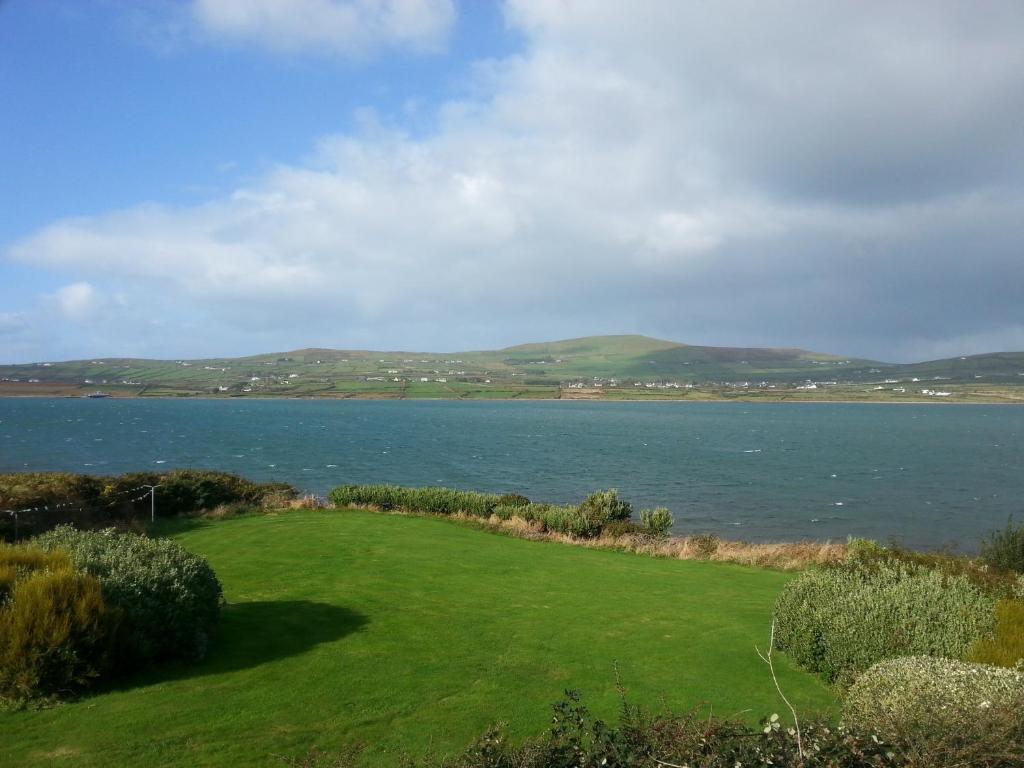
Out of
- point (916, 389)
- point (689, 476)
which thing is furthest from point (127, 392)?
point (916, 389)

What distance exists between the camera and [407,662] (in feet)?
26.7

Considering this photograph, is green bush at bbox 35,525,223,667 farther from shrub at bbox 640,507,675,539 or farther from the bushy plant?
shrub at bbox 640,507,675,539

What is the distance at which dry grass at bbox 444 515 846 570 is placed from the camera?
759 inches

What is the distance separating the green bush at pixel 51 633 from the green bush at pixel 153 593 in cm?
30

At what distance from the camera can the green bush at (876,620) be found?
7.96 metres

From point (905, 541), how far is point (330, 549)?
3090 cm

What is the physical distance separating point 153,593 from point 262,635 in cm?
160

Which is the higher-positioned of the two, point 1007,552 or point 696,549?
point 1007,552

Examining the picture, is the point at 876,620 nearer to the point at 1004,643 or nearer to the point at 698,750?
the point at 1004,643

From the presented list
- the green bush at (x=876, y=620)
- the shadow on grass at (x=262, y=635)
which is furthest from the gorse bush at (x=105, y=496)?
the green bush at (x=876, y=620)

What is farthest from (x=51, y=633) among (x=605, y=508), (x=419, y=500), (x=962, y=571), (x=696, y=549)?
(x=419, y=500)

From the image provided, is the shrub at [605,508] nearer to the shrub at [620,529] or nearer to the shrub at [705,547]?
the shrub at [620,529]

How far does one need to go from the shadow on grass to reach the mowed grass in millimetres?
38

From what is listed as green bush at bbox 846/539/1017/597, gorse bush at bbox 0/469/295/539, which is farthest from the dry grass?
gorse bush at bbox 0/469/295/539
